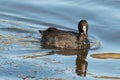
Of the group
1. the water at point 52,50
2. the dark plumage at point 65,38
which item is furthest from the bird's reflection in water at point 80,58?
the dark plumage at point 65,38

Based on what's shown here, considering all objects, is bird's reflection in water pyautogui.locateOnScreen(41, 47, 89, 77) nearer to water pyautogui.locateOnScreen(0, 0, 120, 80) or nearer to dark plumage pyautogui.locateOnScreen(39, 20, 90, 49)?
water pyautogui.locateOnScreen(0, 0, 120, 80)

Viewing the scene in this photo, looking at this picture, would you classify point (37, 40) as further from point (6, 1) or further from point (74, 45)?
point (6, 1)

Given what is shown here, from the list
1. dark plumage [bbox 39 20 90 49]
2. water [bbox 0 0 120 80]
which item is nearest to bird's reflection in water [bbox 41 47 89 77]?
water [bbox 0 0 120 80]

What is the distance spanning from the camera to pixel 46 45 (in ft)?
50.2

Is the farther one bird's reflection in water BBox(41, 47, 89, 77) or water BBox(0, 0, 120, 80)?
bird's reflection in water BBox(41, 47, 89, 77)

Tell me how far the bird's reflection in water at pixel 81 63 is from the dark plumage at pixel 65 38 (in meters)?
0.33

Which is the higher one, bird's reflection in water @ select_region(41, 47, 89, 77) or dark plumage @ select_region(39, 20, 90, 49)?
dark plumage @ select_region(39, 20, 90, 49)

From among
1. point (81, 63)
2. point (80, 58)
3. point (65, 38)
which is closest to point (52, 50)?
point (65, 38)

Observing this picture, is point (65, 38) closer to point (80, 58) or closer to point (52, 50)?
point (52, 50)

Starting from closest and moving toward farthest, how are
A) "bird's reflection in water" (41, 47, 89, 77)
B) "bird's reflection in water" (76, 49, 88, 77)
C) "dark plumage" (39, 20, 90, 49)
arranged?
"bird's reflection in water" (76, 49, 88, 77) < "bird's reflection in water" (41, 47, 89, 77) < "dark plumage" (39, 20, 90, 49)

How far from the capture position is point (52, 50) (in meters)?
14.8

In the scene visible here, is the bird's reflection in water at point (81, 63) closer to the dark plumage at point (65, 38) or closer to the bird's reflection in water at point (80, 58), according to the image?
the bird's reflection in water at point (80, 58)

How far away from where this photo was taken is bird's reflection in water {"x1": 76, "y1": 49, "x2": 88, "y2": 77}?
12852mm

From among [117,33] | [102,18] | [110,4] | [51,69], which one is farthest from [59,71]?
[110,4]
